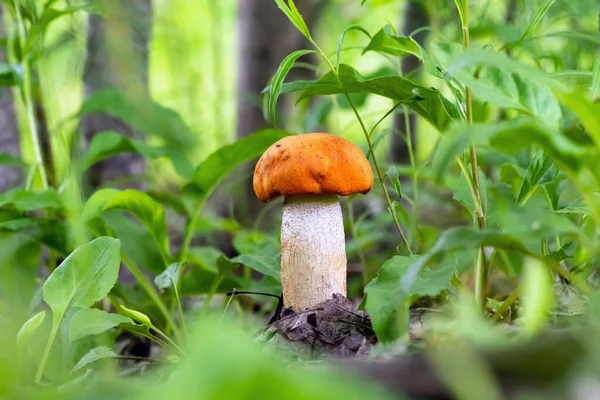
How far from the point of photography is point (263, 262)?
1760 millimetres

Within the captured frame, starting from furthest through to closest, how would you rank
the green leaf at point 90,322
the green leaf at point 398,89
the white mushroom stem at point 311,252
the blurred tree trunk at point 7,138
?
the blurred tree trunk at point 7,138 → the white mushroom stem at point 311,252 → the green leaf at point 398,89 → the green leaf at point 90,322

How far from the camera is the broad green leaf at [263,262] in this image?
1699 mm

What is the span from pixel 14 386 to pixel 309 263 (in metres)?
0.88

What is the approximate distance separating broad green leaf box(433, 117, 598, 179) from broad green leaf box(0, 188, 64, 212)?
1.33m

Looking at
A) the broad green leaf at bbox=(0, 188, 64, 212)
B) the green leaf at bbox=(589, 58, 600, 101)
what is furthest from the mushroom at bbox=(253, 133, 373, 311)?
the broad green leaf at bbox=(0, 188, 64, 212)

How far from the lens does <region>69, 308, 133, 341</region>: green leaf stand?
1171 millimetres

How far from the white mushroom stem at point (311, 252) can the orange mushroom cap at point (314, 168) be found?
78 mm

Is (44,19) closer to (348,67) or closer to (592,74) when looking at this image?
(348,67)

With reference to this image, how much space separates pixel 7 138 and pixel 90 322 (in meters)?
1.98

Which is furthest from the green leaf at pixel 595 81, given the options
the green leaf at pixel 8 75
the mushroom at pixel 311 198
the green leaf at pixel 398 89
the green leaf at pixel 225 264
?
the green leaf at pixel 8 75

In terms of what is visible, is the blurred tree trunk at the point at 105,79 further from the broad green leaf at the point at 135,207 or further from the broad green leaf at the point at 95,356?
the broad green leaf at the point at 95,356

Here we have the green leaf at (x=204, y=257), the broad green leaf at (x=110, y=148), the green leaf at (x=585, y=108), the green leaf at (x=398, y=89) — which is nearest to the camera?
the green leaf at (x=585, y=108)

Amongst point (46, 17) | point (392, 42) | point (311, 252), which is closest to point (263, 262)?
point (311, 252)

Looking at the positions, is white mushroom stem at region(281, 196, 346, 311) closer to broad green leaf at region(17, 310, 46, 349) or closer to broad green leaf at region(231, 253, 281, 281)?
broad green leaf at region(231, 253, 281, 281)
